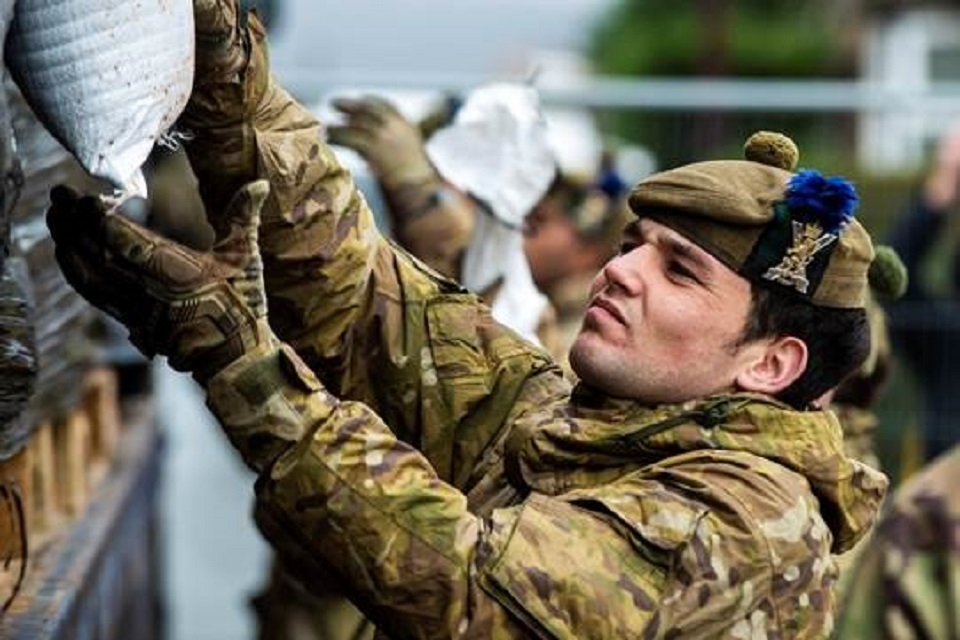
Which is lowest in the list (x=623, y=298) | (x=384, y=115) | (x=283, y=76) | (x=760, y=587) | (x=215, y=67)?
(x=283, y=76)

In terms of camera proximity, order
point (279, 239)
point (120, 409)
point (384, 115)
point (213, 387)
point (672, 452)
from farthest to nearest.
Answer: point (120, 409)
point (384, 115)
point (279, 239)
point (672, 452)
point (213, 387)

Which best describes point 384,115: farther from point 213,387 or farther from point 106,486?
point 213,387

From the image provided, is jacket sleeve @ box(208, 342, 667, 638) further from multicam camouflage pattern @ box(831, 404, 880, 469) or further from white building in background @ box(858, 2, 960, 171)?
white building in background @ box(858, 2, 960, 171)

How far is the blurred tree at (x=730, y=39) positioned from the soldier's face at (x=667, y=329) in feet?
69.0

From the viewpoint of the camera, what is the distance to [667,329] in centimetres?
322

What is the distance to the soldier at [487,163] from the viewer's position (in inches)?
207

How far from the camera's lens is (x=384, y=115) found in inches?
214

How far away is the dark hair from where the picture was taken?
128 inches

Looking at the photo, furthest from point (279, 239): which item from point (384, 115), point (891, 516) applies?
point (891, 516)

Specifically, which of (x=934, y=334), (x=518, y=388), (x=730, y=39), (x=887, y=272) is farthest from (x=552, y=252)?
(x=730, y=39)

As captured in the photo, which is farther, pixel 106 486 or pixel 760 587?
pixel 106 486

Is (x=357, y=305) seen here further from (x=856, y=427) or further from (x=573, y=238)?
(x=573, y=238)

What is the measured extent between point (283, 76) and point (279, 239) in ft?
17.2

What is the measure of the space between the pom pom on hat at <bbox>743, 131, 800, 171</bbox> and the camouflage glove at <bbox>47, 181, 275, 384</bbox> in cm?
74
